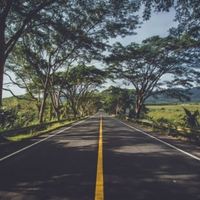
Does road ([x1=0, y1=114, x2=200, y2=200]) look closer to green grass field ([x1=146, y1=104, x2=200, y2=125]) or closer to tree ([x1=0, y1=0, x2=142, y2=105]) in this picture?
tree ([x1=0, y1=0, x2=142, y2=105])

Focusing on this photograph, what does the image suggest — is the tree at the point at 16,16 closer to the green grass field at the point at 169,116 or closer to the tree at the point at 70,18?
the tree at the point at 70,18

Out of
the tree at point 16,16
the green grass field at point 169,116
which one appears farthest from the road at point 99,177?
the green grass field at point 169,116

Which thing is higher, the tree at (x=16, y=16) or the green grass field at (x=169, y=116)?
the tree at (x=16, y=16)

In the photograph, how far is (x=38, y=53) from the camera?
22.2m

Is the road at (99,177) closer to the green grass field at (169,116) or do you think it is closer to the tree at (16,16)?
the tree at (16,16)

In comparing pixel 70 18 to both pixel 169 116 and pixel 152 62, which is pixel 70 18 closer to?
pixel 152 62

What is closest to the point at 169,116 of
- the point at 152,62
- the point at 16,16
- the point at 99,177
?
the point at 152,62

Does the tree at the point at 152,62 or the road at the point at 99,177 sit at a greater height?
the tree at the point at 152,62

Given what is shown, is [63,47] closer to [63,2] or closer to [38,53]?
[38,53]

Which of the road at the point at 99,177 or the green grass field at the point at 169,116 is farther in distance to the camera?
the green grass field at the point at 169,116

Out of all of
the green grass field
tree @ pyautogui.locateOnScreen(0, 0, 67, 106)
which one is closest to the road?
tree @ pyautogui.locateOnScreen(0, 0, 67, 106)

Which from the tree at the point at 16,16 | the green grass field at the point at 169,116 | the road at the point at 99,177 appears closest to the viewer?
the road at the point at 99,177

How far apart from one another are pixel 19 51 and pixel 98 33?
28.0ft

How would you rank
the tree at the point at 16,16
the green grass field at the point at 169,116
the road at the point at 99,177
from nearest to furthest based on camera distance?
the road at the point at 99,177 < the tree at the point at 16,16 < the green grass field at the point at 169,116
